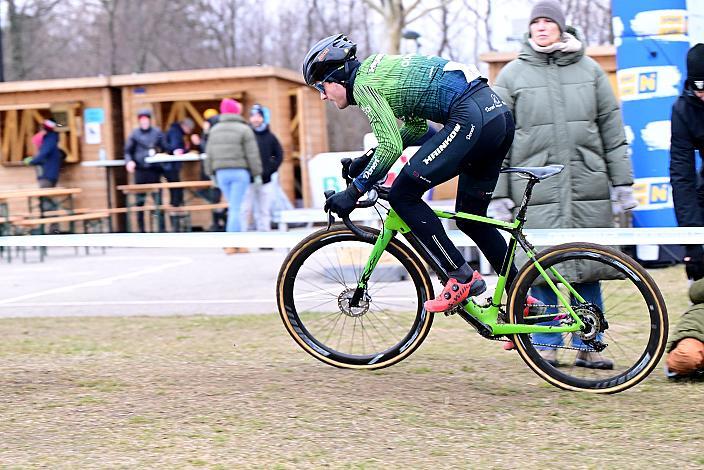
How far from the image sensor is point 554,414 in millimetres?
5309

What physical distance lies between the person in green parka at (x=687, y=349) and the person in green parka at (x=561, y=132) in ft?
2.63

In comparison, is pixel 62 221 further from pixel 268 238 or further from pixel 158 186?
pixel 268 238

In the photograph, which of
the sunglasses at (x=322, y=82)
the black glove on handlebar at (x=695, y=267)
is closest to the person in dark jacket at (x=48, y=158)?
the sunglasses at (x=322, y=82)

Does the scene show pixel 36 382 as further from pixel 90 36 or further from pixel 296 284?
pixel 90 36

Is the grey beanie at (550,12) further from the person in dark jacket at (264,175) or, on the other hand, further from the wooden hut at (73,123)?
the wooden hut at (73,123)

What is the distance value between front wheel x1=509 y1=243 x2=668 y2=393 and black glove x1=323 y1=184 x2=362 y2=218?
0.92 m

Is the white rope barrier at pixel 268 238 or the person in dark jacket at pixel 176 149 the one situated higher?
the person in dark jacket at pixel 176 149

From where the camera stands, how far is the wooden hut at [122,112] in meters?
20.6

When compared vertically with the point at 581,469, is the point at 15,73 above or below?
above

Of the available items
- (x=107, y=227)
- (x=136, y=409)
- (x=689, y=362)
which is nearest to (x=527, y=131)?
(x=689, y=362)

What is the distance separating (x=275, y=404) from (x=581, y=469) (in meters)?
1.70

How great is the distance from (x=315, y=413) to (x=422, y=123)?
1572 mm

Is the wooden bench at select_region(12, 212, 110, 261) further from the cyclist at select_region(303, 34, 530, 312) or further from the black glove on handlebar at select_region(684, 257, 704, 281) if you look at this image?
the black glove on handlebar at select_region(684, 257, 704, 281)

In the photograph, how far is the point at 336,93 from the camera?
562cm
